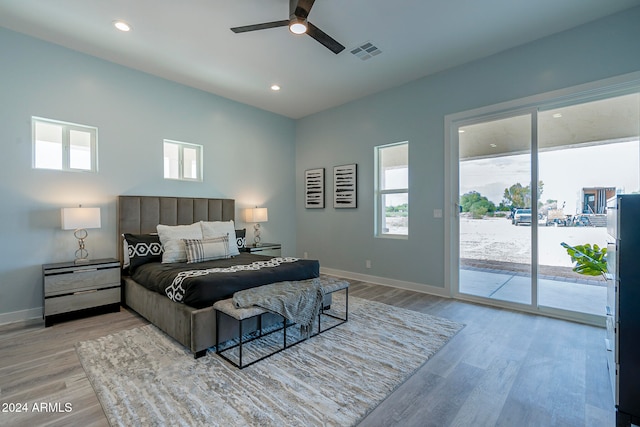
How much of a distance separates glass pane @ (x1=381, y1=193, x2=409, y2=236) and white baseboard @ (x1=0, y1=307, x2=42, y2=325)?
4696mm

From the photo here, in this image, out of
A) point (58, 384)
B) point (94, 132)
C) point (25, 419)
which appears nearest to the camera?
point (25, 419)

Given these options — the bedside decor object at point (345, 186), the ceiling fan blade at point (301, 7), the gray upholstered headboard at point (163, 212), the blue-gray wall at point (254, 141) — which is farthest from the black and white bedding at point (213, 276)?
the ceiling fan blade at point (301, 7)

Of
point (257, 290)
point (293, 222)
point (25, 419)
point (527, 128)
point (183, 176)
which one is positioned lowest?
point (25, 419)

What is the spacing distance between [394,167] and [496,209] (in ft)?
5.43

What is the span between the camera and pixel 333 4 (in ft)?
8.98

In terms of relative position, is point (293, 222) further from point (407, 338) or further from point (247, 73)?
point (407, 338)

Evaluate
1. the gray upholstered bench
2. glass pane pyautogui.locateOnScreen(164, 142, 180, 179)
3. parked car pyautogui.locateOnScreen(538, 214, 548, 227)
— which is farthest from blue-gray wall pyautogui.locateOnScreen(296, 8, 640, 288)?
glass pane pyautogui.locateOnScreen(164, 142, 180, 179)

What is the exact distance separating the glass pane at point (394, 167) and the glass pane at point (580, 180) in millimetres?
1739

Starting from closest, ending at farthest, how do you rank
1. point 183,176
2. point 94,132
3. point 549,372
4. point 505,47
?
1. point 549,372
2. point 505,47
3. point 94,132
4. point 183,176

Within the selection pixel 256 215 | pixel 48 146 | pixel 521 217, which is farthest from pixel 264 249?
pixel 521 217

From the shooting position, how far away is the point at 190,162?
15.6ft

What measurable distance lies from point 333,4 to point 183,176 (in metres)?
3.31

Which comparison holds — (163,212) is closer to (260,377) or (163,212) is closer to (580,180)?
(260,377)

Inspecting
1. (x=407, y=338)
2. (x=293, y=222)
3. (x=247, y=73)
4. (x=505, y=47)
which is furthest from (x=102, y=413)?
(x=505, y=47)
